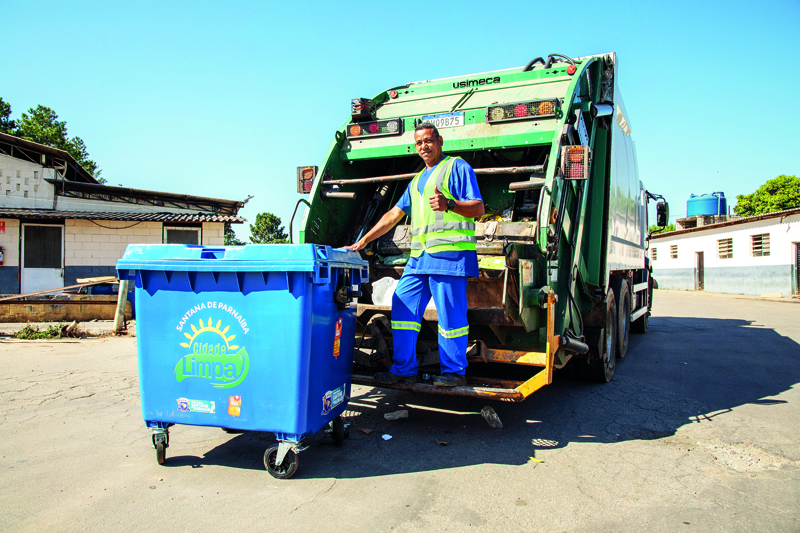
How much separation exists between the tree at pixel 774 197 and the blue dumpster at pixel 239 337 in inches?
1324

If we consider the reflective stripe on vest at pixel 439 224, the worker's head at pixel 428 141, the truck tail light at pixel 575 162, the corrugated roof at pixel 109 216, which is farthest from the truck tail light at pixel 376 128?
the corrugated roof at pixel 109 216

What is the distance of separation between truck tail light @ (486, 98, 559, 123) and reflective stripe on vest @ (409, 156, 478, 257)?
917 mm

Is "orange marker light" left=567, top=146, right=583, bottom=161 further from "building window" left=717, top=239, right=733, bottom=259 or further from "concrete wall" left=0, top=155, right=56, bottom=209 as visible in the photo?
"building window" left=717, top=239, right=733, bottom=259

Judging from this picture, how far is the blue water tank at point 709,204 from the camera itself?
96.0ft

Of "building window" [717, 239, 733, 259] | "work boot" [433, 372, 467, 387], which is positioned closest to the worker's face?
"work boot" [433, 372, 467, 387]

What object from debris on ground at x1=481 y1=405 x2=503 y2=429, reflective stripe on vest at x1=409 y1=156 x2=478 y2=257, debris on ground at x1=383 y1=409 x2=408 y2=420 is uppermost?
reflective stripe on vest at x1=409 y1=156 x2=478 y2=257

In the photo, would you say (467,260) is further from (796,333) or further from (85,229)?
(85,229)

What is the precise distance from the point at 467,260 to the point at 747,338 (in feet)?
24.3

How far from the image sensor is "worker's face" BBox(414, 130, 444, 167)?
352 cm

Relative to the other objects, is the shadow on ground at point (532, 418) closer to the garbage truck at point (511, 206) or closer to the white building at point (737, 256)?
the garbage truck at point (511, 206)

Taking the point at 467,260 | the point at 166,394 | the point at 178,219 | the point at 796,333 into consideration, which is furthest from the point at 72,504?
the point at 178,219

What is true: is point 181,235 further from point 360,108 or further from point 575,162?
point 575,162

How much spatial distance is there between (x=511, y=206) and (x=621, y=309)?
2.45 m

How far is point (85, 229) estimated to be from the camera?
13.7 metres
